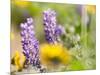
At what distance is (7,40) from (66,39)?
60 cm

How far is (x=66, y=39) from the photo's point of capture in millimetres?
2244

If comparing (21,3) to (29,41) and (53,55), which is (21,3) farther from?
(53,55)

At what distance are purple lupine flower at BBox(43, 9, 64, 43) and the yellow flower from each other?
0.07 metres

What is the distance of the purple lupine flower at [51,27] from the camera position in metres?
2.18

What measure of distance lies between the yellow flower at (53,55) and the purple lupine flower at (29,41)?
64 millimetres

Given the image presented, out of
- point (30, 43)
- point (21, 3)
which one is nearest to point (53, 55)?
point (30, 43)

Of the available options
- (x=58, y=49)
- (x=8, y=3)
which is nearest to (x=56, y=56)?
(x=58, y=49)

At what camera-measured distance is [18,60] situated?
2078mm

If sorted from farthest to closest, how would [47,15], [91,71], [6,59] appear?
[91,71] → [47,15] → [6,59]

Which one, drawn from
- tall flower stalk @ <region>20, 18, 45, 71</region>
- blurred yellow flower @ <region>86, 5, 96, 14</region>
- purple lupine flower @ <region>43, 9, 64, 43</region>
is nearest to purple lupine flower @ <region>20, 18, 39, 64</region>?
tall flower stalk @ <region>20, 18, 45, 71</region>

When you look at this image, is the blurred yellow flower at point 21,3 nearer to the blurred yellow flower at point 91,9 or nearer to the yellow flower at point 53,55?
the yellow flower at point 53,55

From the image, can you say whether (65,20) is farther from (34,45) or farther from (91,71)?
(91,71)

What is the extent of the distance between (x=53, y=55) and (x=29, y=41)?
0.28 m

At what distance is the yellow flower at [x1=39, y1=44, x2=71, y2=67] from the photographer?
2160mm
